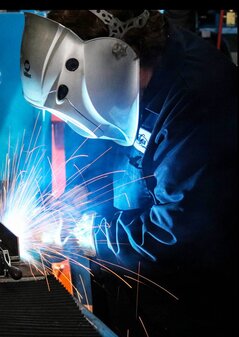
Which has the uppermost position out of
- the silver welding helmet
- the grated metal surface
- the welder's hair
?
the welder's hair

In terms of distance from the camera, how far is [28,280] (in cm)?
179

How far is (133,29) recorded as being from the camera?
5.19ft

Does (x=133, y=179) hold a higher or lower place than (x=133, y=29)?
lower

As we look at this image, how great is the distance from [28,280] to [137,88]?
782 millimetres

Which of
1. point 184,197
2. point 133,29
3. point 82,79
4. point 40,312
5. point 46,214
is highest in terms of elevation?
point 133,29

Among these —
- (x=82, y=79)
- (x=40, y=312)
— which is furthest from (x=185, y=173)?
(x=40, y=312)

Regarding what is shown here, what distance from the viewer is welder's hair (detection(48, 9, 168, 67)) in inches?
61.4

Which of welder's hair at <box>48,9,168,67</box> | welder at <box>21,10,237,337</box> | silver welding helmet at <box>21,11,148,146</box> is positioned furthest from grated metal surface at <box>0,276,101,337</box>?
welder's hair at <box>48,9,168,67</box>

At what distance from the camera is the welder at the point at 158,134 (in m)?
1.54

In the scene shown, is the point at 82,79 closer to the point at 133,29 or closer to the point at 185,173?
the point at 133,29

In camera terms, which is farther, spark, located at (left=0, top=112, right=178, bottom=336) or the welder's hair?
spark, located at (left=0, top=112, right=178, bottom=336)

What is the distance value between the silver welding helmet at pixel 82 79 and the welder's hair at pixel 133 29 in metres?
0.02

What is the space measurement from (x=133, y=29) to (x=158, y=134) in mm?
340

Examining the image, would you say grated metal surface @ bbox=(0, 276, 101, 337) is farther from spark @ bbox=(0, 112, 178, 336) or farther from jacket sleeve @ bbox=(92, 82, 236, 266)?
jacket sleeve @ bbox=(92, 82, 236, 266)
